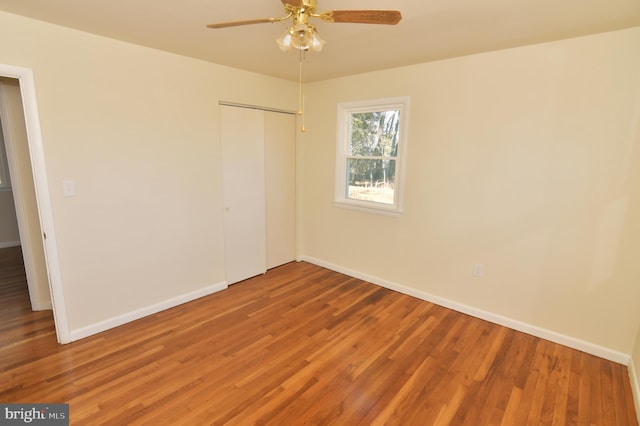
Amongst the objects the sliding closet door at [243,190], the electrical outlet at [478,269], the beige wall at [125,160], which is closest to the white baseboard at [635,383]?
the electrical outlet at [478,269]

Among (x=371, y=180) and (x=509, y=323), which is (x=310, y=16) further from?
(x=509, y=323)

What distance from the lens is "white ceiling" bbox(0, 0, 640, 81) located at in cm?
183

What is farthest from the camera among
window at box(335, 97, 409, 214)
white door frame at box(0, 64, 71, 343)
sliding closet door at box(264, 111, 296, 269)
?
sliding closet door at box(264, 111, 296, 269)

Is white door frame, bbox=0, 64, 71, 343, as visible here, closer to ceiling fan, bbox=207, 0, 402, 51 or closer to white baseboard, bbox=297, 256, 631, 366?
ceiling fan, bbox=207, 0, 402, 51

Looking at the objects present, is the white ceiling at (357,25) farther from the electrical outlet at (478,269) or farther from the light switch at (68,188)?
the electrical outlet at (478,269)

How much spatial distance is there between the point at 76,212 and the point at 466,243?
3497 millimetres

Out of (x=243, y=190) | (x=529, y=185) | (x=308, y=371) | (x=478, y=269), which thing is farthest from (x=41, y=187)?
(x=529, y=185)

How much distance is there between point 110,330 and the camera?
8.82 ft

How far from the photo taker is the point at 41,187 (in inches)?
89.3

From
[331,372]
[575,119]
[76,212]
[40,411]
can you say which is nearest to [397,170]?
[575,119]

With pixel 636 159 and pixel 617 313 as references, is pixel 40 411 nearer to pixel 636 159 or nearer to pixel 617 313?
pixel 617 313

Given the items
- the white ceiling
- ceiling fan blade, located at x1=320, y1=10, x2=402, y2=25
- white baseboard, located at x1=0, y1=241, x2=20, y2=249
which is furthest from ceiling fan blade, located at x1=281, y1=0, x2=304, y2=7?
white baseboard, located at x1=0, y1=241, x2=20, y2=249

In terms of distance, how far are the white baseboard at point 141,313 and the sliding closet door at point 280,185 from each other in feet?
3.09

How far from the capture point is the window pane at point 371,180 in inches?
140
